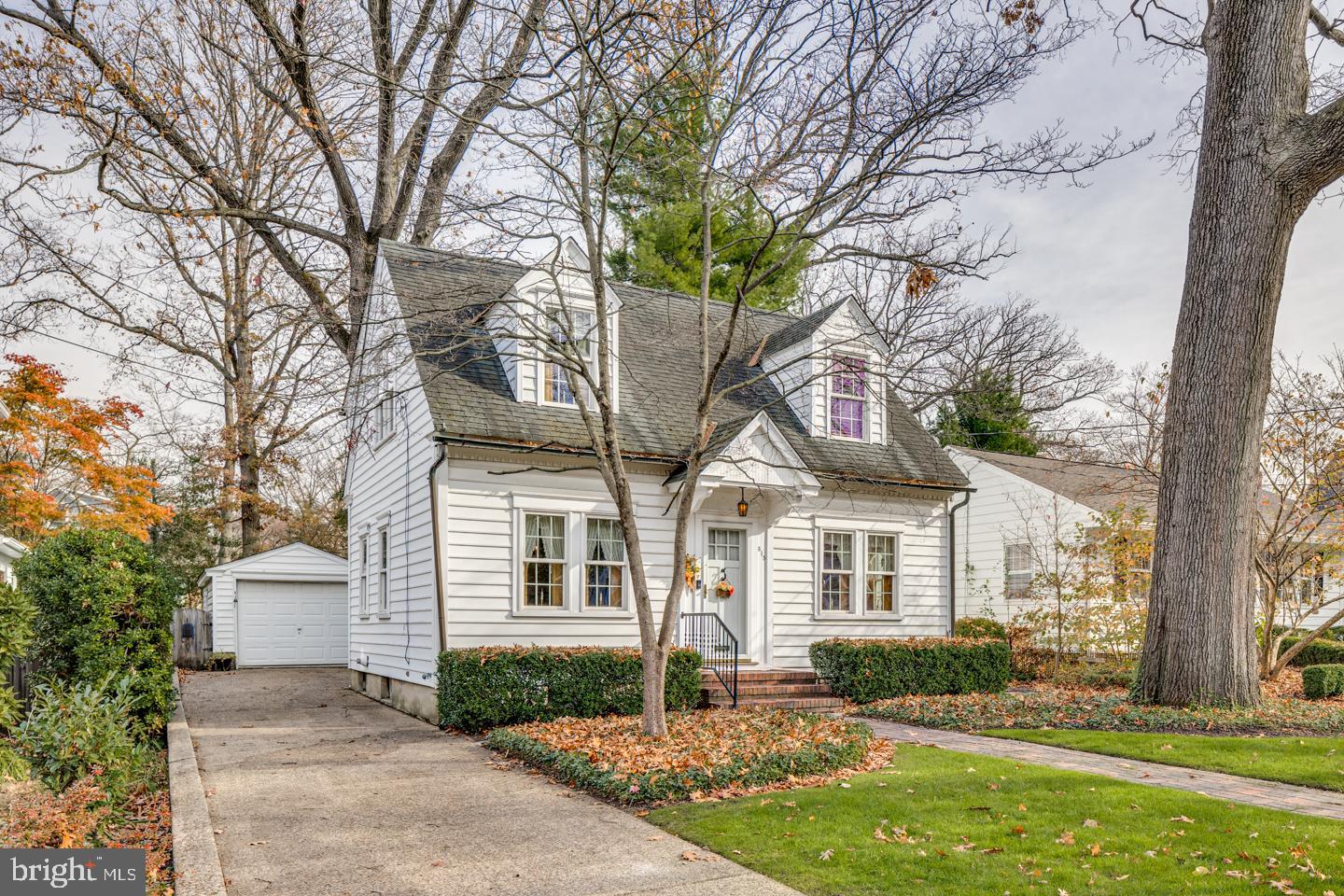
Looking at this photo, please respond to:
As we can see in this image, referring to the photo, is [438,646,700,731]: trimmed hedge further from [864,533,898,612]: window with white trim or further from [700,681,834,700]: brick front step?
[864,533,898,612]: window with white trim

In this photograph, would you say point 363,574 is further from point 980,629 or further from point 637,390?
point 980,629

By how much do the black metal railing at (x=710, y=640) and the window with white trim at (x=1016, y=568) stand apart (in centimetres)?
1142

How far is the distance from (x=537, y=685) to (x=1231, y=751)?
24.7 ft

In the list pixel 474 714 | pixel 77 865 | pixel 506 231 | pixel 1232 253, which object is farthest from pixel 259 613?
pixel 1232 253

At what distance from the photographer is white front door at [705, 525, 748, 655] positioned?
572 inches

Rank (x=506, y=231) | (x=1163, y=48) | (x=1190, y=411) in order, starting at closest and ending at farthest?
(x=506, y=231), (x=1190, y=411), (x=1163, y=48)

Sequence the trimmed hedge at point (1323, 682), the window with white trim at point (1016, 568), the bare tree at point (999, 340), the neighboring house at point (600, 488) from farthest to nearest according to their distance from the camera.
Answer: the bare tree at point (999, 340) < the window with white trim at point (1016, 568) < the trimmed hedge at point (1323, 682) < the neighboring house at point (600, 488)

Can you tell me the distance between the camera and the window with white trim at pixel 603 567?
13422 millimetres

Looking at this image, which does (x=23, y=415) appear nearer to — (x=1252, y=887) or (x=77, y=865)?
(x=77, y=865)

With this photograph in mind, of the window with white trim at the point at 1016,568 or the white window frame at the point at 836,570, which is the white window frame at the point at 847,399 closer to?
the white window frame at the point at 836,570

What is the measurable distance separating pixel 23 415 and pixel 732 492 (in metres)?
12.6

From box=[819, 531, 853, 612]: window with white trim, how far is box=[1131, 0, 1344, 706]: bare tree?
4.85m

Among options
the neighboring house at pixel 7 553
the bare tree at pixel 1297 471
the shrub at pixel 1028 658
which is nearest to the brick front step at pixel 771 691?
the shrub at pixel 1028 658

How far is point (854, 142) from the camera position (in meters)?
9.62
